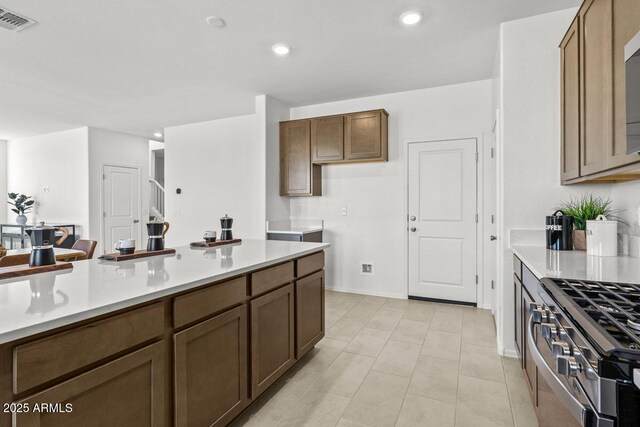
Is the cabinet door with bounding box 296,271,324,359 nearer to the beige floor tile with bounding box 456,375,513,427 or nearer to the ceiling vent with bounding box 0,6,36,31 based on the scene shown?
the beige floor tile with bounding box 456,375,513,427

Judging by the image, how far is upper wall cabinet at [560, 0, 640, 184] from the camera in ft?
5.01

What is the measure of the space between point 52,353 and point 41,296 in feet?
1.03

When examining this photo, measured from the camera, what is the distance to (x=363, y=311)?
3.82 m

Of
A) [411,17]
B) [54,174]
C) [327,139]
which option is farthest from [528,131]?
[54,174]

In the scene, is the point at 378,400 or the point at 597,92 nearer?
the point at 597,92

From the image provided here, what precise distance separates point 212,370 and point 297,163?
3396 mm

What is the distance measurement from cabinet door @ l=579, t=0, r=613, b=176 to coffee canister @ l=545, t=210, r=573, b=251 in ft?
1.31

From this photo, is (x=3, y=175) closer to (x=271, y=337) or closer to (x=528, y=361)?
(x=271, y=337)

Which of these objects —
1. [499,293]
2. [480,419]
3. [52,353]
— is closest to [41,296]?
[52,353]

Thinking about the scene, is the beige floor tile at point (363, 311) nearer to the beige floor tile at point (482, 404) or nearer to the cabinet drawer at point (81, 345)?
the beige floor tile at point (482, 404)

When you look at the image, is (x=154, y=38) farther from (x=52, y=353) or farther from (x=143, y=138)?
(x=143, y=138)

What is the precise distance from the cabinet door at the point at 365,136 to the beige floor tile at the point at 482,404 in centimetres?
268

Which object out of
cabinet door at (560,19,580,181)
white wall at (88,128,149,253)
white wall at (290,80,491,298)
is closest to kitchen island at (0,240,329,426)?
cabinet door at (560,19,580,181)

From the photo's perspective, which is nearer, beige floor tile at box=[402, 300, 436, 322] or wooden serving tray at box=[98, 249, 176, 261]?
wooden serving tray at box=[98, 249, 176, 261]
